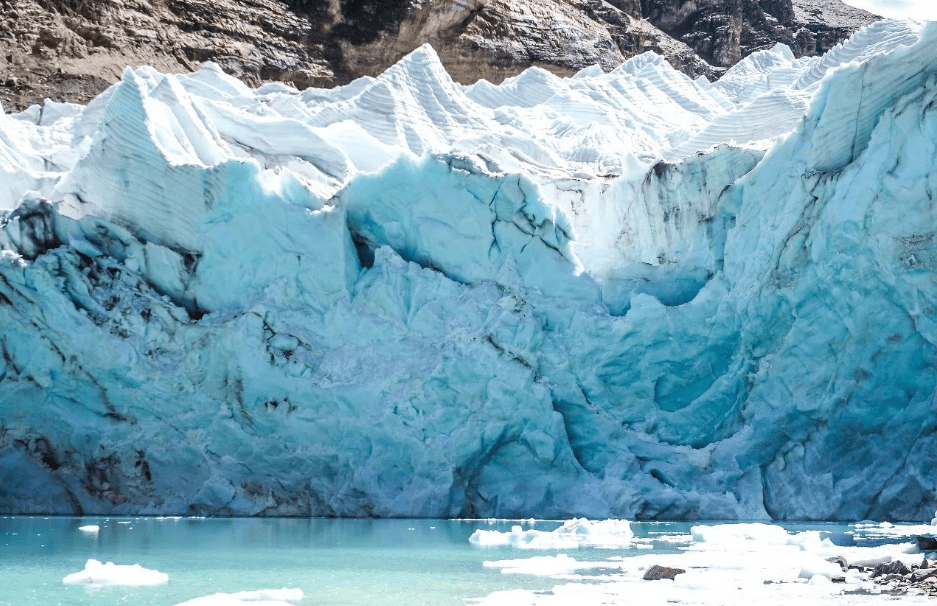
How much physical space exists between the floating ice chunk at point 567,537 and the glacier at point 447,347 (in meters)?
1.67

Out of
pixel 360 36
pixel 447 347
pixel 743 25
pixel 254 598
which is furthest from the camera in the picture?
pixel 743 25

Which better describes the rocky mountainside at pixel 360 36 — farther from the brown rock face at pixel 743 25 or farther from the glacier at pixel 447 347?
the glacier at pixel 447 347

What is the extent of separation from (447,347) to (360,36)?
602 inches

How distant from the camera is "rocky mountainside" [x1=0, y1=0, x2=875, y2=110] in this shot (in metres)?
22.3

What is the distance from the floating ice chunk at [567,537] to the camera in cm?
927

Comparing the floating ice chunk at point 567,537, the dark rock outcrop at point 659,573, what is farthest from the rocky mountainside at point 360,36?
the dark rock outcrop at point 659,573

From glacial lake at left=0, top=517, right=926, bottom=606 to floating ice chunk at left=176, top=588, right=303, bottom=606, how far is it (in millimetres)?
35

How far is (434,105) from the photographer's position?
16859mm

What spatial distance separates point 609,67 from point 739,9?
5522mm

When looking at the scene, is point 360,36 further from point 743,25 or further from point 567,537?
point 567,537

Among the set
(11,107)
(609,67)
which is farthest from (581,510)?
(609,67)

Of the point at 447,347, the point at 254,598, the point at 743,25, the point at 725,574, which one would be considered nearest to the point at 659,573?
the point at 725,574

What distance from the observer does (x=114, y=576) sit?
7.00 m

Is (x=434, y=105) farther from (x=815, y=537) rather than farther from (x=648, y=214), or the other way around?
(x=815, y=537)
